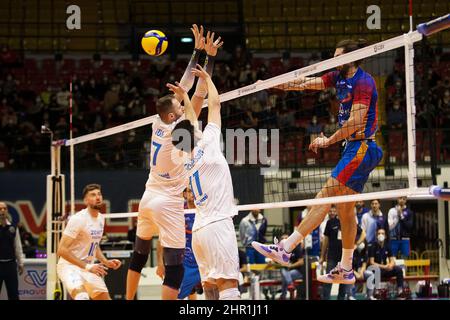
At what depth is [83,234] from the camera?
11.3 m

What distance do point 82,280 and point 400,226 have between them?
10728mm

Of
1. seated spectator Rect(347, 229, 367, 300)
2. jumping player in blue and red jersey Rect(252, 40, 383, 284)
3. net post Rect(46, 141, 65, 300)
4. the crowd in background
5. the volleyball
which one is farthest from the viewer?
the crowd in background

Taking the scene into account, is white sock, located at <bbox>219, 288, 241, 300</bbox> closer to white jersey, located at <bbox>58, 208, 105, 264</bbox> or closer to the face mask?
white jersey, located at <bbox>58, 208, 105, 264</bbox>

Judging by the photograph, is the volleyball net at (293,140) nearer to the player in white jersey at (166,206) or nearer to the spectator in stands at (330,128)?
the spectator in stands at (330,128)

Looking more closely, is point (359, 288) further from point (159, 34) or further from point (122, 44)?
point (122, 44)

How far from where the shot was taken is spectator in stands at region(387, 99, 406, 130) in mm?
22219

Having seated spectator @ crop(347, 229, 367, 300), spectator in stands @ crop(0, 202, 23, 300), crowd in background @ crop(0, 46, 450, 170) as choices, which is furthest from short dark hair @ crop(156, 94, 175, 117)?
crowd in background @ crop(0, 46, 450, 170)

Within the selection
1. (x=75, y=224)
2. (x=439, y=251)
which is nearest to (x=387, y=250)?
(x=439, y=251)

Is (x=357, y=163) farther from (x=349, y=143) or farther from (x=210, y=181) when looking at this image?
(x=210, y=181)

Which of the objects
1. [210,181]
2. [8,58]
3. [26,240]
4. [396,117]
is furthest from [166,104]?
[8,58]

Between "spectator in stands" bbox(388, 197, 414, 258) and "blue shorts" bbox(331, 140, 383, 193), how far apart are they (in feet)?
36.5

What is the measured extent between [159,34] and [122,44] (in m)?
17.7

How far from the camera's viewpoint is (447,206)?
23.0 metres

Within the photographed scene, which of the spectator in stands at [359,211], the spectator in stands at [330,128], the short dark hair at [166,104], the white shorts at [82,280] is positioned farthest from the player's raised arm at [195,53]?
the spectator in stands at [359,211]
